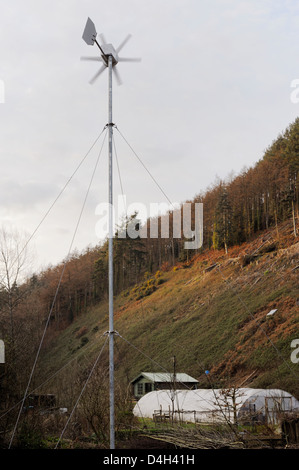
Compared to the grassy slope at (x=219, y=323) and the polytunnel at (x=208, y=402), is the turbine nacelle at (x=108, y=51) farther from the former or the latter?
the grassy slope at (x=219, y=323)

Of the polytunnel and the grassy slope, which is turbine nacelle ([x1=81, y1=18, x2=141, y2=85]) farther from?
the grassy slope

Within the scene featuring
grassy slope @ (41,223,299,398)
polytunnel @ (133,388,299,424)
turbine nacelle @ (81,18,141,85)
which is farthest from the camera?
grassy slope @ (41,223,299,398)

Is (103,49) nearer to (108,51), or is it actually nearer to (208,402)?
(108,51)

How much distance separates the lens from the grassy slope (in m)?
34.1

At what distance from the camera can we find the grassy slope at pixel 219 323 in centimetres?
3406

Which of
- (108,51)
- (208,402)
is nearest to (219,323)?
(208,402)

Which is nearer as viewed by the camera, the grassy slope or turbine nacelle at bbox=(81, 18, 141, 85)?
turbine nacelle at bbox=(81, 18, 141, 85)

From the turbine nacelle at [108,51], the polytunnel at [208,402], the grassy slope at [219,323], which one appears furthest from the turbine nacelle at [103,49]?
the grassy slope at [219,323]

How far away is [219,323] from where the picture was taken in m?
43.2

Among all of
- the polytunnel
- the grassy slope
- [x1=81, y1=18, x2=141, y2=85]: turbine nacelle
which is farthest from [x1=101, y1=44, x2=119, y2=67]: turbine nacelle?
the grassy slope
